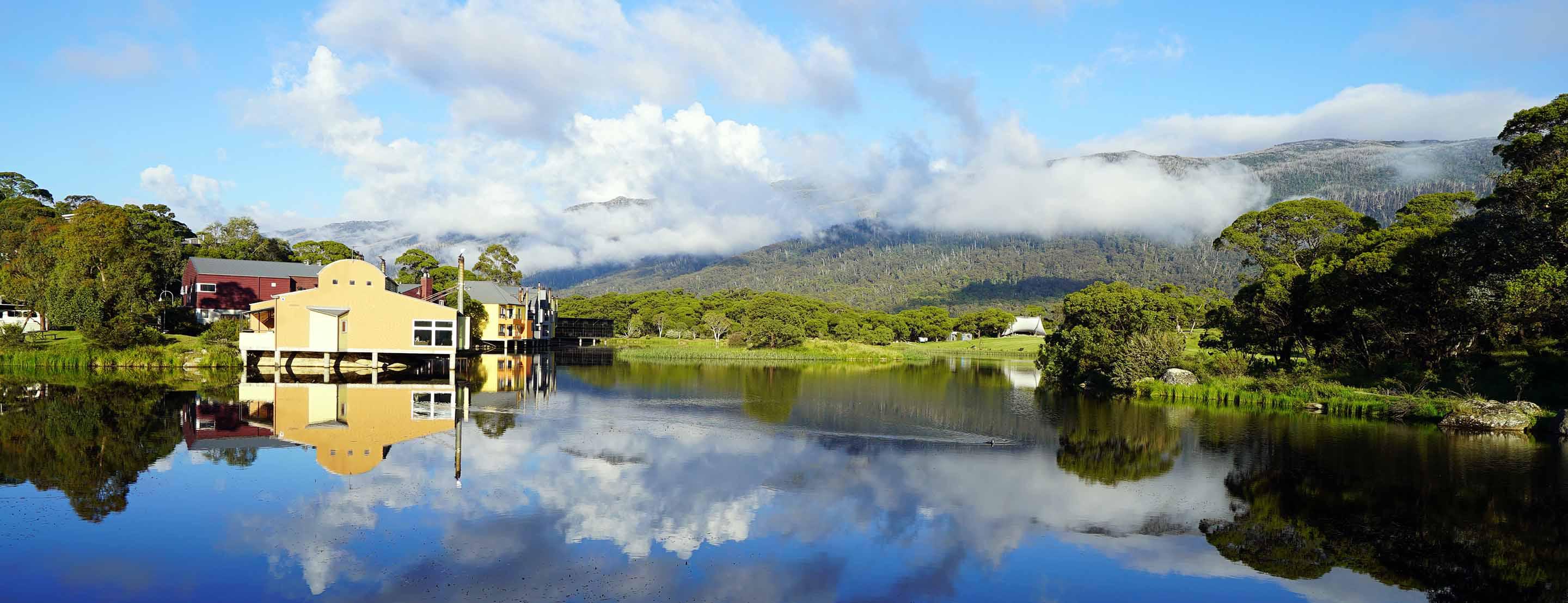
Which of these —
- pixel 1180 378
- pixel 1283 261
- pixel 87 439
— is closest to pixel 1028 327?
pixel 1283 261

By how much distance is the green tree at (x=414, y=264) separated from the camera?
80.7m

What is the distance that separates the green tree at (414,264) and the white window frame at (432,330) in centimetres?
4020

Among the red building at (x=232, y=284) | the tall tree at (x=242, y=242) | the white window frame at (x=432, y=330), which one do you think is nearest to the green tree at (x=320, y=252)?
the tall tree at (x=242, y=242)

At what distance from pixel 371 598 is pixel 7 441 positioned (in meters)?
16.1

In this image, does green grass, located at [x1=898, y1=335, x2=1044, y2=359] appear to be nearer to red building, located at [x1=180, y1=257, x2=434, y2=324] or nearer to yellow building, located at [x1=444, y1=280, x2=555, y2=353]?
yellow building, located at [x1=444, y1=280, x2=555, y2=353]

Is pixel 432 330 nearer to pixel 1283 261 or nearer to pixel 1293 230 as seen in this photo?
pixel 1283 261

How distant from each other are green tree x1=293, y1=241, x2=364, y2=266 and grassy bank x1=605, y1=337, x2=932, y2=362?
25.2 m

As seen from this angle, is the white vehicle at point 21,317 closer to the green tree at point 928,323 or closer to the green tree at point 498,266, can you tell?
the green tree at point 498,266

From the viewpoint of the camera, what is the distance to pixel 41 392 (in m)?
30.6

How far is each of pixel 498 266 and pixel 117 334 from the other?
50476 mm

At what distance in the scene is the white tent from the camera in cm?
12891

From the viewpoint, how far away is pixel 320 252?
7931cm

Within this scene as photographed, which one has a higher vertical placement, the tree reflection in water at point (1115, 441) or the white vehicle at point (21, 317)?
the white vehicle at point (21, 317)

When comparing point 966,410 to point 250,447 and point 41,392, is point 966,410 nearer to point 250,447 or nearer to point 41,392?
point 250,447
